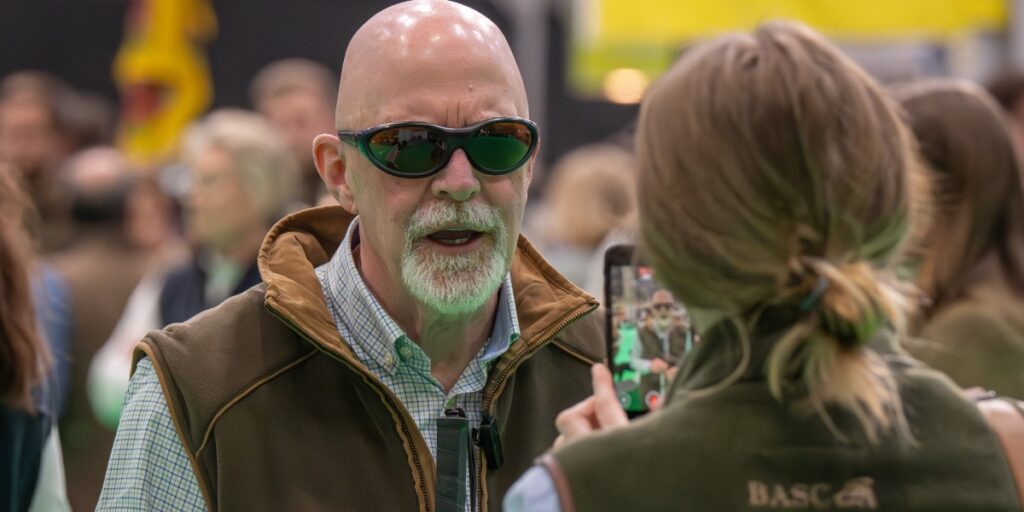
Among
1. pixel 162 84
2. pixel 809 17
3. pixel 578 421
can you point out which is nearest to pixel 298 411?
pixel 578 421

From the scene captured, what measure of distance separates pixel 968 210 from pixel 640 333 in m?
1.57

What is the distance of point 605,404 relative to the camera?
1.98 metres

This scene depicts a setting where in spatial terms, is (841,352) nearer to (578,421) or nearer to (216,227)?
(578,421)

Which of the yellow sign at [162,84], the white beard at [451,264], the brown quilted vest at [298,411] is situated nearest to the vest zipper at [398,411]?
the brown quilted vest at [298,411]

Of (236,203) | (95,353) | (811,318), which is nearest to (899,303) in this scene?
A: (811,318)

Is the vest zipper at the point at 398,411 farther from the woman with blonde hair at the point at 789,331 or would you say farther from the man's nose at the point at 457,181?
the woman with blonde hair at the point at 789,331

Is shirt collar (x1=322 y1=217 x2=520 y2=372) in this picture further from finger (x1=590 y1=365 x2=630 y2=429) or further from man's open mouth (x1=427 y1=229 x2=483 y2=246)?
finger (x1=590 y1=365 x2=630 y2=429)

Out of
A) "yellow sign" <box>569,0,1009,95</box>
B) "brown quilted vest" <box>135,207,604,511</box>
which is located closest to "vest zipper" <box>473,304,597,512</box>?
"brown quilted vest" <box>135,207,604,511</box>

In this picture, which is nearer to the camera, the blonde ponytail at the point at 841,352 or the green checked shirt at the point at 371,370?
the blonde ponytail at the point at 841,352

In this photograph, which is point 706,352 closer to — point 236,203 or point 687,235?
point 687,235

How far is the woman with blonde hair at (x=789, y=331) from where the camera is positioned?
1.83 m

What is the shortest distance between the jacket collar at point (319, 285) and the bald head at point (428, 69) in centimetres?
30

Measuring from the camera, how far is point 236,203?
227 inches

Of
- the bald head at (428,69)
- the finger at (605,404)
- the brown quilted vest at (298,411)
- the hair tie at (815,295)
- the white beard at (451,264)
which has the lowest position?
the brown quilted vest at (298,411)
